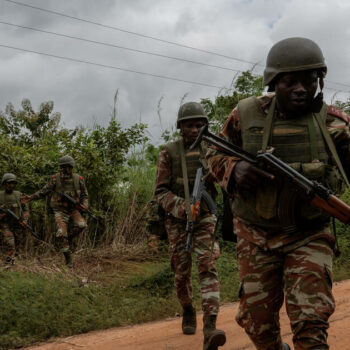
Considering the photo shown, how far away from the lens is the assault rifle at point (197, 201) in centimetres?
472

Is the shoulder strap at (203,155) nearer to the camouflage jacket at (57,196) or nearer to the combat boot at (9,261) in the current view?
the combat boot at (9,261)

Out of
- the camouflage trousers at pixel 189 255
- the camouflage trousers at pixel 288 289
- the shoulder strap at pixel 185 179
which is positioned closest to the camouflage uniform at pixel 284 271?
the camouflage trousers at pixel 288 289

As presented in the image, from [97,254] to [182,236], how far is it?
16.1 ft

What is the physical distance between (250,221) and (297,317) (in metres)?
0.62

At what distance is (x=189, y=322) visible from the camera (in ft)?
16.7

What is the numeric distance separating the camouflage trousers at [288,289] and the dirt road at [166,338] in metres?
1.63

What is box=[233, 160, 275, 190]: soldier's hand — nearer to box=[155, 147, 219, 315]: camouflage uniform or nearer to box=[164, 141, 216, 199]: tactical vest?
box=[155, 147, 219, 315]: camouflage uniform

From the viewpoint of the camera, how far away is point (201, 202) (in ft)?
16.1

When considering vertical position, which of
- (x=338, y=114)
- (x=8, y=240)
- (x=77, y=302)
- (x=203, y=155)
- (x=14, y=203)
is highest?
(x=338, y=114)

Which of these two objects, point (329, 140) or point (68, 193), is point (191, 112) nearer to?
point (329, 140)

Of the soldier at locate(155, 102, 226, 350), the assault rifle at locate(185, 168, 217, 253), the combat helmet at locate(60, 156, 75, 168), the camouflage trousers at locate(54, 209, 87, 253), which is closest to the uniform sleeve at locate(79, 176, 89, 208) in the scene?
the camouflage trousers at locate(54, 209, 87, 253)

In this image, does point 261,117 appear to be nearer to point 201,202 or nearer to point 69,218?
point 201,202

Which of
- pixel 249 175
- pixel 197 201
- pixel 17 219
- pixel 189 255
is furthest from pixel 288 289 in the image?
pixel 17 219

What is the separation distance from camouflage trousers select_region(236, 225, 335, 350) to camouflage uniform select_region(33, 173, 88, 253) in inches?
289
